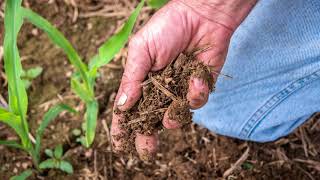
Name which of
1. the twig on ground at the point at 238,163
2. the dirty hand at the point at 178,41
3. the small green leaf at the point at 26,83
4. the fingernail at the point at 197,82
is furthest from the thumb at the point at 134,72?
the small green leaf at the point at 26,83

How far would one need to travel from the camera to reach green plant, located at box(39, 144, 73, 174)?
153cm

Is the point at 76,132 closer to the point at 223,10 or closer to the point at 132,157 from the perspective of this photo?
the point at 132,157

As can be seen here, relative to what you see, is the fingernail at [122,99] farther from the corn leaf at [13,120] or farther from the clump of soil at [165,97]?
the corn leaf at [13,120]

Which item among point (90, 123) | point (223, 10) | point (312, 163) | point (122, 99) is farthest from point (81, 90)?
point (312, 163)

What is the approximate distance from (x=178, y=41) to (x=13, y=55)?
1.46 ft

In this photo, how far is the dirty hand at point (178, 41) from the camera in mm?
1242

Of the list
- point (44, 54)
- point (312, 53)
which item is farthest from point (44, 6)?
point (312, 53)

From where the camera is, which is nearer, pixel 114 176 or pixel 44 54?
pixel 114 176

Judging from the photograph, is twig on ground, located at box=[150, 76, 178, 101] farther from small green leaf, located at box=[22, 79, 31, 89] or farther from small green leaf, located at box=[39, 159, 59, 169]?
small green leaf, located at box=[22, 79, 31, 89]

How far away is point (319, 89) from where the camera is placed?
1.38 metres

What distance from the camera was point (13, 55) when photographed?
4.09 ft

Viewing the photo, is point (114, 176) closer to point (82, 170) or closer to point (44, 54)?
point (82, 170)

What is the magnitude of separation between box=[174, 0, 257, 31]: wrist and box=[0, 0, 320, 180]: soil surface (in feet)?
1.59

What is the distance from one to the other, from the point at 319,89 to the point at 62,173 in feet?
2.86
